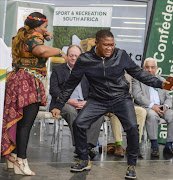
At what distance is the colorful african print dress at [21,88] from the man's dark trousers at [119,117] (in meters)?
0.51

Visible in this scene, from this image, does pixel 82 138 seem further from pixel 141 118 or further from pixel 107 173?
pixel 141 118

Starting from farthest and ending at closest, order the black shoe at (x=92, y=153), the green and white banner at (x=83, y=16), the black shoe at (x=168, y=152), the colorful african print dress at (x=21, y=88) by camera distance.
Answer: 1. the green and white banner at (x=83, y=16)
2. the black shoe at (x=168, y=152)
3. the black shoe at (x=92, y=153)
4. the colorful african print dress at (x=21, y=88)

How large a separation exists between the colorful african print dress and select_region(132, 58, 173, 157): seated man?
2427mm

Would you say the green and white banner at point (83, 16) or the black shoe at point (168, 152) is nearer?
the black shoe at point (168, 152)

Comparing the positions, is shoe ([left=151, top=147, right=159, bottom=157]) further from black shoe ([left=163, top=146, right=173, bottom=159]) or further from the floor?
black shoe ([left=163, top=146, right=173, bottom=159])

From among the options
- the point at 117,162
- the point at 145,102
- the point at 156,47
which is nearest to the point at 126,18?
the point at 156,47

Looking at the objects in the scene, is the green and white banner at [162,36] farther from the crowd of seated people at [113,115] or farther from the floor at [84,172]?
the floor at [84,172]

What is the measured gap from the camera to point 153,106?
6145mm

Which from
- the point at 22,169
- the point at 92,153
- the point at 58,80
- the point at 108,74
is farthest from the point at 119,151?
the point at 22,169

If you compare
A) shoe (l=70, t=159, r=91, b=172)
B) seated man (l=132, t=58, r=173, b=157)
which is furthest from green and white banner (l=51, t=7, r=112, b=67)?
shoe (l=70, t=159, r=91, b=172)

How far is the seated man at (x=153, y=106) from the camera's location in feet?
19.6

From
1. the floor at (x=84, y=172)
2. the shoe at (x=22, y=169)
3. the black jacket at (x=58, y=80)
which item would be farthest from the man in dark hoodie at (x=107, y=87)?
the black jacket at (x=58, y=80)

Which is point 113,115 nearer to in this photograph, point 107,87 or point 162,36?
point 107,87

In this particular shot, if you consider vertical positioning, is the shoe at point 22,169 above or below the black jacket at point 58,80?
below
